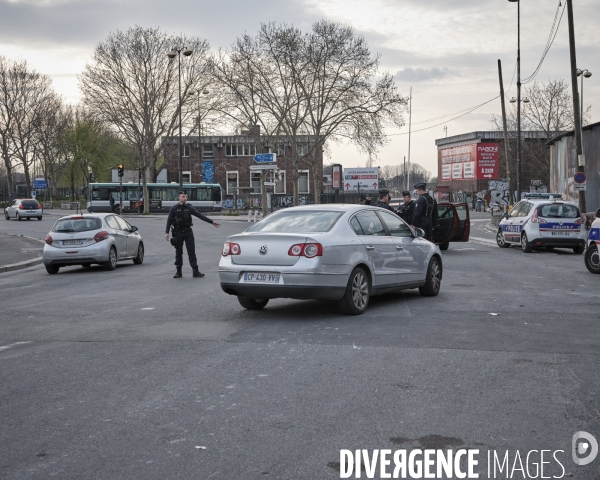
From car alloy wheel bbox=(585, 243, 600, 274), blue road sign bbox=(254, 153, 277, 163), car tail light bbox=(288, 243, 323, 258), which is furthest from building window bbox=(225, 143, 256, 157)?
car tail light bbox=(288, 243, 323, 258)

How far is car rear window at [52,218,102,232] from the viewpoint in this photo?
19.7m

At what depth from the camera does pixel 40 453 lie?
482cm

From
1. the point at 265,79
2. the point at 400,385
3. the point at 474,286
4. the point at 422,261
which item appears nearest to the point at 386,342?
the point at 400,385

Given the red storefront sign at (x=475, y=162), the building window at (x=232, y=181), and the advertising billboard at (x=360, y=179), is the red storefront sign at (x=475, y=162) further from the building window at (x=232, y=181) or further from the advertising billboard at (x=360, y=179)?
the building window at (x=232, y=181)

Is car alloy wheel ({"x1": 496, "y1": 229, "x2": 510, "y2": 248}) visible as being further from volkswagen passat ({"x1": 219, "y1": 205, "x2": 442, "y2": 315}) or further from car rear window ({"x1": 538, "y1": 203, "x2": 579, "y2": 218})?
volkswagen passat ({"x1": 219, "y1": 205, "x2": 442, "y2": 315})

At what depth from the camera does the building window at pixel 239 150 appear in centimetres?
9681

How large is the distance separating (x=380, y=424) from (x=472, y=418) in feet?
2.13

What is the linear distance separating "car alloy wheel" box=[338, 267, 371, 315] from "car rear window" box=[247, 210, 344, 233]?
0.72m

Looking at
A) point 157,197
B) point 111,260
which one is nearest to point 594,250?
point 111,260

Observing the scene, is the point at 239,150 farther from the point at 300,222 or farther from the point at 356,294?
the point at 356,294

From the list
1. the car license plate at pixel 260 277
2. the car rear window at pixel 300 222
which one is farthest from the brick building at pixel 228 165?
the car license plate at pixel 260 277

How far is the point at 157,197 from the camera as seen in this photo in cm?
7888

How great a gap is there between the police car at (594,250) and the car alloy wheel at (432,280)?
5.28 meters

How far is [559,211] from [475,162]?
7525cm
